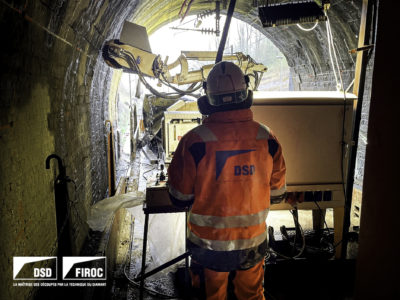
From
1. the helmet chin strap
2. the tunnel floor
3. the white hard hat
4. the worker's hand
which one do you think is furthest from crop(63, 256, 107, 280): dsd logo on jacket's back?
the worker's hand

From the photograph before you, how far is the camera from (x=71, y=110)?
3318 millimetres

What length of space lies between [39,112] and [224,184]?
64.5 inches

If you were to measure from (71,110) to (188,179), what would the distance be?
6.14 ft

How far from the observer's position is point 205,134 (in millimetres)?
2285

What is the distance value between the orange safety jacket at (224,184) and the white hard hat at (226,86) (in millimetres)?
112

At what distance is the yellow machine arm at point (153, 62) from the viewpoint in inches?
169

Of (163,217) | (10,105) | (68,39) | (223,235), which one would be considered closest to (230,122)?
(223,235)

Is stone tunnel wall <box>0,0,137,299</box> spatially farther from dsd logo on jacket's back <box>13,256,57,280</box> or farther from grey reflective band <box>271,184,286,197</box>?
grey reflective band <box>271,184,286,197</box>

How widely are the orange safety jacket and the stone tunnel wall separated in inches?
43.6

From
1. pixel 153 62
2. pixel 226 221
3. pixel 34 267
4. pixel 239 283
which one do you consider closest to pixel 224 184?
pixel 226 221

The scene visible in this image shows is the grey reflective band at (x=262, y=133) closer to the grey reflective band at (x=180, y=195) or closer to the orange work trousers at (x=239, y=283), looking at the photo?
the grey reflective band at (x=180, y=195)

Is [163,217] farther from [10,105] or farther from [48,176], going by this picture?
[10,105]

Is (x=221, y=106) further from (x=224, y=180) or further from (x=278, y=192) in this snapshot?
(x=278, y=192)

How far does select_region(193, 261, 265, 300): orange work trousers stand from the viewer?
246 cm
